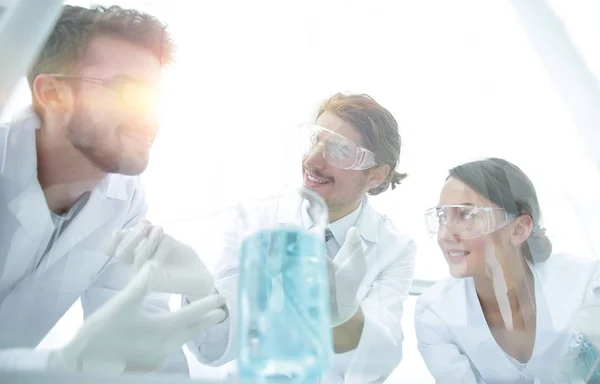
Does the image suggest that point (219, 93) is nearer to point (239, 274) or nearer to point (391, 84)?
point (391, 84)

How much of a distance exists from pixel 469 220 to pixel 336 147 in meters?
0.39

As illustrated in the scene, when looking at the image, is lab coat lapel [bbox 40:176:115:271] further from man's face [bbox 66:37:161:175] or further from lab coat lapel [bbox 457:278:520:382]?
lab coat lapel [bbox 457:278:520:382]

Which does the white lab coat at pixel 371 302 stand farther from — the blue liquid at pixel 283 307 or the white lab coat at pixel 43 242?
the white lab coat at pixel 43 242

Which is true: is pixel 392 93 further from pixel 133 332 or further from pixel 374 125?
pixel 133 332

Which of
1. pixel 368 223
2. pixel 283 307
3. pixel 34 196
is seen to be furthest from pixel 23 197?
pixel 368 223

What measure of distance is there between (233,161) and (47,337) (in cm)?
58

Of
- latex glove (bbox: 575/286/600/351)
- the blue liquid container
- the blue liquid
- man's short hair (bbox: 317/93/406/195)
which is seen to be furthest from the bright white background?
the blue liquid

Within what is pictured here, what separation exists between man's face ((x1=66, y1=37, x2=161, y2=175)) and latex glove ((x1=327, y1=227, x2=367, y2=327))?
0.51 metres

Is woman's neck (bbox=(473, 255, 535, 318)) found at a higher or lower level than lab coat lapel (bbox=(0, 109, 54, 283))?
lower

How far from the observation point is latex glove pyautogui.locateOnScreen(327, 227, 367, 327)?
1.06 m

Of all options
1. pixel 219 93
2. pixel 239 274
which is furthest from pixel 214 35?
pixel 239 274

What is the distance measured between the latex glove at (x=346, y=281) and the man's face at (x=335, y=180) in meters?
0.23

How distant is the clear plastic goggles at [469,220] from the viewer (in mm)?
1359

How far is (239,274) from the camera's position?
949mm
